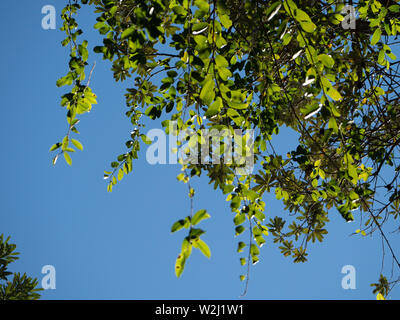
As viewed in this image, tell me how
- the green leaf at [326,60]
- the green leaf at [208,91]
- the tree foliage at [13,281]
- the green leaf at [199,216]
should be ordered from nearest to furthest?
the green leaf at [199,216] < the green leaf at [208,91] < the green leaf at [326,60] < the tree foliage at [13,281]

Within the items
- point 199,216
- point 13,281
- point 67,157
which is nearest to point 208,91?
point 199,216

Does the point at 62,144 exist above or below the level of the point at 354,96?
below

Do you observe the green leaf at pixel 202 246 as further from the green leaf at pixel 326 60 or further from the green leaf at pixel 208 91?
the green leaf at pixel 326 60

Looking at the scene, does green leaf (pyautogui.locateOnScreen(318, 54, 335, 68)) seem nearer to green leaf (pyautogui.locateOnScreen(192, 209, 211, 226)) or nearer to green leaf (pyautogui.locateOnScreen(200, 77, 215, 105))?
green leaf (pyautogui.locateOnScreen(200, 77, 215, 105))

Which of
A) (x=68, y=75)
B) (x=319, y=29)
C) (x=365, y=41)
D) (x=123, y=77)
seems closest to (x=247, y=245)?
(x=68, y=75)

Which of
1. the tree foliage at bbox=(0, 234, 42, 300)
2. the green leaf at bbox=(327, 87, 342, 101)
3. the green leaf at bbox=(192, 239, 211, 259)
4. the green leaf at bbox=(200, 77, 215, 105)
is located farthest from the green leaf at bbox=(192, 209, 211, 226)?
the tree foliage at bbox=(0, 234, 42, 300)

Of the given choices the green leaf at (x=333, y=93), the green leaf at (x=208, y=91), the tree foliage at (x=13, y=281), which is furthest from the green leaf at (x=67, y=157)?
→ the tree foliage at (x=13, y=281)

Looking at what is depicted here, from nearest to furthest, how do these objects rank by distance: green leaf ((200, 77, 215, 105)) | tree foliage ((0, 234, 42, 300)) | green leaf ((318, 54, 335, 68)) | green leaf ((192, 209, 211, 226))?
1. green leaf ((192, 209, 211, 226))
2. green leaf ((200, 77, 215, 105))
3. green leaf ((318, 54, 335, 68))
4. tree foliage ((0, 234, 42, 300))

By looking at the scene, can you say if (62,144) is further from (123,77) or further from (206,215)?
(123,77)

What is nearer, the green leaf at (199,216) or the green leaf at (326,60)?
the green leaf at (199,216)

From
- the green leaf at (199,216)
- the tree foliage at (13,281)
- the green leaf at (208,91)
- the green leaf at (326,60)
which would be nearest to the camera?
the green leaf at (199,216)

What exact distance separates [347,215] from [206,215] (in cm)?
64
